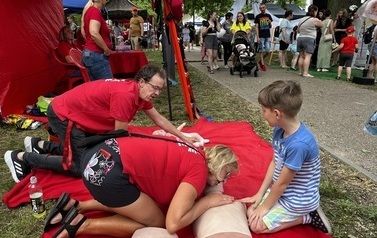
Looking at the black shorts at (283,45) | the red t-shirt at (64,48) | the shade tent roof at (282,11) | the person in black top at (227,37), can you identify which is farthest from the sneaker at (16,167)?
the shade tent roof at (282,11)

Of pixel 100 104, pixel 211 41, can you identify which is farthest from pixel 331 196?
pixel 211 41

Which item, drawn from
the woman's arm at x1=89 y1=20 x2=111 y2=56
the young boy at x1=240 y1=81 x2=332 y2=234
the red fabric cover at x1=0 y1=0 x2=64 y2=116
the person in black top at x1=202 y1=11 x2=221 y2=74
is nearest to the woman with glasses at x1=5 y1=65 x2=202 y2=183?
the young boy at x1=240 y1=81 x2=332 y2=234

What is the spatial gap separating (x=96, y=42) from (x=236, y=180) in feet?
8.52

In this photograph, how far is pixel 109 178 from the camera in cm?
200

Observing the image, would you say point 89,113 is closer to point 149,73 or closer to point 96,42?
point 149,73

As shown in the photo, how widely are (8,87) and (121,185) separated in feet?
12.7

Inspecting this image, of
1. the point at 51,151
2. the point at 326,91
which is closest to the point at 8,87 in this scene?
the point at 51,151

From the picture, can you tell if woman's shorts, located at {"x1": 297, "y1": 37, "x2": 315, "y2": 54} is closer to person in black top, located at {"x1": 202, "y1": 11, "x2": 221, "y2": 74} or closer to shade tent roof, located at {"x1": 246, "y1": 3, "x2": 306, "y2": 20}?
person in black top, located at {"x1": 202, "y1": 11, "x2": 221, "y2": 74}

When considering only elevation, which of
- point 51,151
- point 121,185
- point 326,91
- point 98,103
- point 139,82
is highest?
point 139,82

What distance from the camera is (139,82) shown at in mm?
2605

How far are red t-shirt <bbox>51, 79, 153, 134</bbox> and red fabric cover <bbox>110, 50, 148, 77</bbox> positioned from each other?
4400mm

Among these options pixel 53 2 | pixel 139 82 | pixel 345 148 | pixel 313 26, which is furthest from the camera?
pixel 313 26

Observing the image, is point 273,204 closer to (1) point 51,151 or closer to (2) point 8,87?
(1) point 51,151

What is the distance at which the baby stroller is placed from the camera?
331 inches
